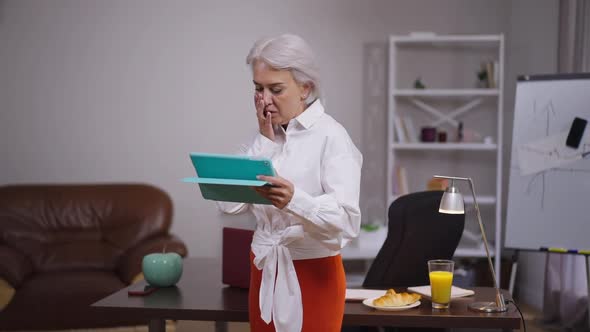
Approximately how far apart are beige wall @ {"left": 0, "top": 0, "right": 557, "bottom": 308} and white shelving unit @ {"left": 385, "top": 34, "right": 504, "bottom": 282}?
0.33 m

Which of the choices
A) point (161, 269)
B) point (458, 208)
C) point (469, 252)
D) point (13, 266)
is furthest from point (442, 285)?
point (469, 252)

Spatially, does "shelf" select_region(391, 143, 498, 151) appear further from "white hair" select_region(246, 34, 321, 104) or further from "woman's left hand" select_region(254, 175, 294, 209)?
"woman's left hand" select_region(254, 175, 294, 209)

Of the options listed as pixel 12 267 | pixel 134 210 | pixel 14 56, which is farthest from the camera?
pixel 14 56

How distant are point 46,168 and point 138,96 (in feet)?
2.75

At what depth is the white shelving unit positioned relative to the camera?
16.3 ft

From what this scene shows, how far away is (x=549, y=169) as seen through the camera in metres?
3.63

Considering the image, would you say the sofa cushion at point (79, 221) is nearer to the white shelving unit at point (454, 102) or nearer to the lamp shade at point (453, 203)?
the white shelving unit at point (454, 102)

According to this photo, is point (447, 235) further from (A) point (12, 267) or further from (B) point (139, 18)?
(B) point (139, 18)

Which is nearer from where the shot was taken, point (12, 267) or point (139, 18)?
point (12, 267)

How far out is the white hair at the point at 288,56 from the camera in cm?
174

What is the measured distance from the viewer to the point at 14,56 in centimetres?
512

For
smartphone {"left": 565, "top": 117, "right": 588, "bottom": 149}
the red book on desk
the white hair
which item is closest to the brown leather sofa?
the red book on desk

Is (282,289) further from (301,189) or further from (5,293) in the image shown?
(5,293)

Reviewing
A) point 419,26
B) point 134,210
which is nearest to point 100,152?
point 134,210
